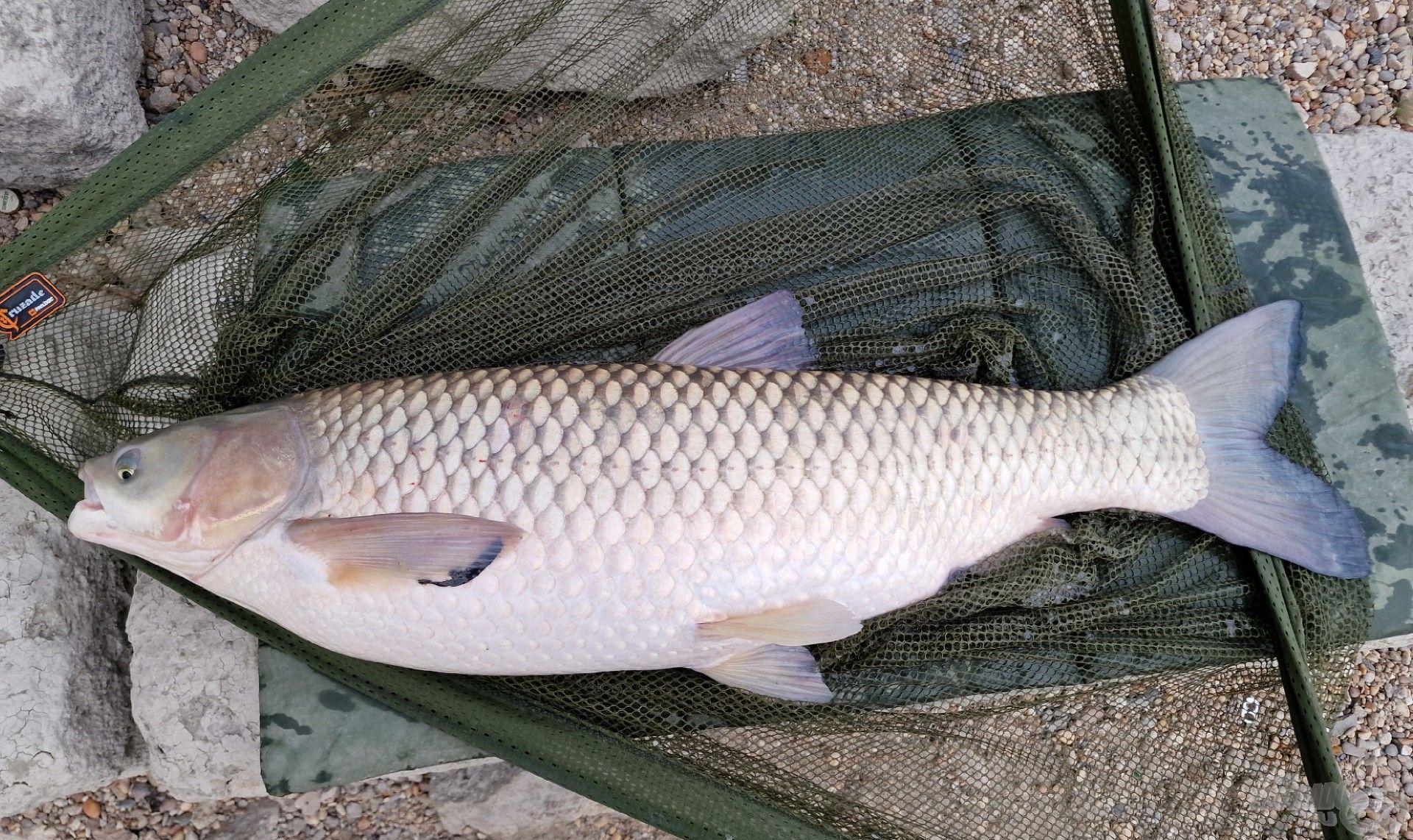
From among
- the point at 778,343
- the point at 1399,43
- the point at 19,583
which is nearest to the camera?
the point at 778,343

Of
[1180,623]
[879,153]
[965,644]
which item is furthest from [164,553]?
[1180,623]

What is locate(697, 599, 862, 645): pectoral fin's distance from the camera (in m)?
1.31

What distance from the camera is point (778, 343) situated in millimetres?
1467

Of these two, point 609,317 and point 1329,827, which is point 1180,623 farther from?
point 609,317

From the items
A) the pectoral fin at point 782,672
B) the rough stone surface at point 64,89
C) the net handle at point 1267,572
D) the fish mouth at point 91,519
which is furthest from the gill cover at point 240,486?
the net handle at point 1267,572

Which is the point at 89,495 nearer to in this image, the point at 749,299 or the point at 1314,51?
the point at 749,299

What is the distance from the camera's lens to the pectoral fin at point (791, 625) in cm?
131

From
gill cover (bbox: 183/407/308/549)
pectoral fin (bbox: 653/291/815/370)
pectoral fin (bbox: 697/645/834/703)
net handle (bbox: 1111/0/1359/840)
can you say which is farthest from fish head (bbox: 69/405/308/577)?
net handle (bbox: 1111/0/1359/840)

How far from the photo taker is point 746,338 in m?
1.46

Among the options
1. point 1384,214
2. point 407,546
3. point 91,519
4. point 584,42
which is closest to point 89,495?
point 91,519

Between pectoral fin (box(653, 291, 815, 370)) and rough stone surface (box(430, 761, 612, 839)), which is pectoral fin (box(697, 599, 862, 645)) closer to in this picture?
pectoral fin (box(653, 291, 815, 370))

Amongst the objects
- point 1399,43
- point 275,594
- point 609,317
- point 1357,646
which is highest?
point 1399,43

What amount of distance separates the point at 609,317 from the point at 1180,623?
43.3 inches

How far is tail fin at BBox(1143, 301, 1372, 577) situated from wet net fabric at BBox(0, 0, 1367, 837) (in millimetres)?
105
